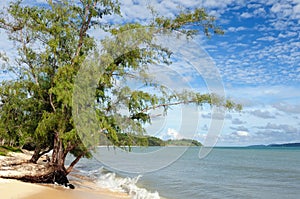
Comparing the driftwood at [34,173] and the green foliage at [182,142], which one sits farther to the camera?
the driftwood at [34,173]

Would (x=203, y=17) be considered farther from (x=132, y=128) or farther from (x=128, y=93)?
(x=132, y=128)

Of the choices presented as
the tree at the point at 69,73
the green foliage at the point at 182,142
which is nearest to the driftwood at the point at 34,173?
the tree at the point at 69,73

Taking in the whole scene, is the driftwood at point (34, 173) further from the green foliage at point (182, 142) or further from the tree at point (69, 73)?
the green foliage at point (182, 142)

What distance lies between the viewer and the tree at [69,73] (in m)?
13.5

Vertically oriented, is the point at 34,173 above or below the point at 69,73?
below

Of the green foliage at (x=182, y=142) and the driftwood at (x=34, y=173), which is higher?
the green foliage at (x=182, y=142)

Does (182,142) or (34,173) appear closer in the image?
(182,142)

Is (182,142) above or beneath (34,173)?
above

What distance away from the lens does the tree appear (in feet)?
44.4

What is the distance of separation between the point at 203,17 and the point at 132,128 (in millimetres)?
5801

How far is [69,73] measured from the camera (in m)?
13.2

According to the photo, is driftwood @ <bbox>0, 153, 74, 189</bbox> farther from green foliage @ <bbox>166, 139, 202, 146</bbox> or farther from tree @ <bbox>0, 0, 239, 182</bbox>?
green foliage @ <bbox>166, 139, 202, 146</bbox>

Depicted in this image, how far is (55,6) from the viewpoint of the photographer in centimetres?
1466

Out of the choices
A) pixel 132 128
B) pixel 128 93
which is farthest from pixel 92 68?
pixel 132 128
